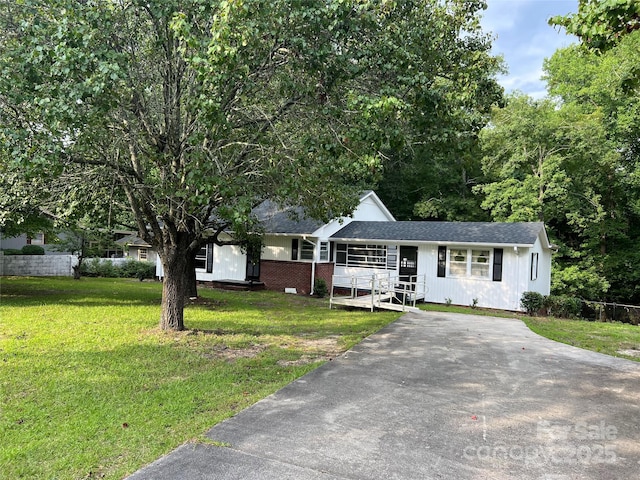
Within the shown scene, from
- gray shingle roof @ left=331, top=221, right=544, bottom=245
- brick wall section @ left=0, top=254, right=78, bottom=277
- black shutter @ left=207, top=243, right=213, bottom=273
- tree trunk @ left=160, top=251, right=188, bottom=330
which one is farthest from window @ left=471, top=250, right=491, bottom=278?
brick wall section @ left=0, top=254, right=78, bottom=277

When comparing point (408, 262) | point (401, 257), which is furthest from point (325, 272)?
point (408, 262)

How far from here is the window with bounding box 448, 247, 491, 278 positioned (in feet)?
52.5

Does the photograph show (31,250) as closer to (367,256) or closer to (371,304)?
(367,256)

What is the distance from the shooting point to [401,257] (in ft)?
58.3

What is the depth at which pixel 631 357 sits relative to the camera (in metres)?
8.27

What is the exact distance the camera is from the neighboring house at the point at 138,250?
85.8 feet

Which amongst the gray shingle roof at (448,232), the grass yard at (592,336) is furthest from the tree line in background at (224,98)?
the gray shingle roof at (448,232)

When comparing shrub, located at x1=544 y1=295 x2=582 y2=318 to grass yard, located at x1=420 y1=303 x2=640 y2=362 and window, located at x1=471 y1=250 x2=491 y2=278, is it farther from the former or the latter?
window, located at x1=471 y1=250 x2=491 y2=278

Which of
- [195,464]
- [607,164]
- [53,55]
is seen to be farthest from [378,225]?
[195,464]

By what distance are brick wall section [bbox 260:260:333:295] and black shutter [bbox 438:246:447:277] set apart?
437 cm

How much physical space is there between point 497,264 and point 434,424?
40.2 feet

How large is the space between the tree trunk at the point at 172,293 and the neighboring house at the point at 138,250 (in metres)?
17.5

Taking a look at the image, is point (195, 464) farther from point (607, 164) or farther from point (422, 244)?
point (607, 164)

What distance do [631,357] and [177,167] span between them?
360 inches
